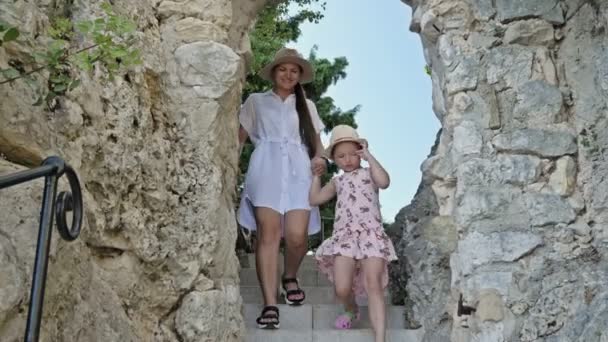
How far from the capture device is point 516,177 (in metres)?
3.04

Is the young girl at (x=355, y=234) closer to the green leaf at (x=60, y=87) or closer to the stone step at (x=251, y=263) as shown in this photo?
the stone step at (x=251, y=263)

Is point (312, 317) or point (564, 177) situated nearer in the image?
point (564, 177)

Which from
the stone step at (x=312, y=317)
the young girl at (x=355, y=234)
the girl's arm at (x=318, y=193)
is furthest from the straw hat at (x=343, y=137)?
the stone step at (x=312, y=317)

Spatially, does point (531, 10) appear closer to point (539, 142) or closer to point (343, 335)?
point (539, 142)

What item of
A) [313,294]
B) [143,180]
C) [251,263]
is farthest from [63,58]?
[251,263]

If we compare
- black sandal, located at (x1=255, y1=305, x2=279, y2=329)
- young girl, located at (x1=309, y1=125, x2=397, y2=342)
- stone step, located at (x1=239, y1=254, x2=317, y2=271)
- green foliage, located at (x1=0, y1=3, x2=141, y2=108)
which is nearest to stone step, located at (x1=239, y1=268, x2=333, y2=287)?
stone step, located at (x1=239, y1=254, x2=317, y2=271)

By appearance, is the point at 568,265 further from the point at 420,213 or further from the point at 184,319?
the point at 184,319

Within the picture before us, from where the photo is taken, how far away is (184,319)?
104 inches

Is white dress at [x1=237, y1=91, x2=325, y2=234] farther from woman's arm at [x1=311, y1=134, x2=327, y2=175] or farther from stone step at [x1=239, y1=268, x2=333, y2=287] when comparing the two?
stone step at [x1=239, y1=268, x2=333, y2=287]

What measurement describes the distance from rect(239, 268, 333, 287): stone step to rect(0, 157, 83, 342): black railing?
2.86 metres

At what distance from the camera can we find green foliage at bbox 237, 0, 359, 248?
24.7 feet

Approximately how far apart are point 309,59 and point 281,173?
17.5 ft

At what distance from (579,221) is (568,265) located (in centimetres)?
22

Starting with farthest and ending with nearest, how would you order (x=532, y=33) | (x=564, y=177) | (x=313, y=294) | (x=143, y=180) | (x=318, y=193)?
(x=313, y=294) < (x=318, y=193) < (x=532, y=33) < (x=564, y=177) < (x=143, y=180)
